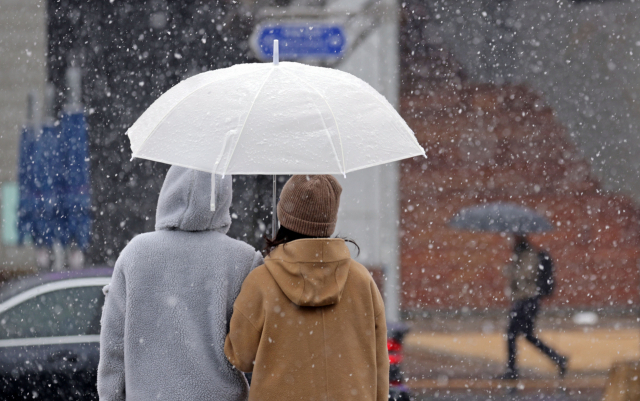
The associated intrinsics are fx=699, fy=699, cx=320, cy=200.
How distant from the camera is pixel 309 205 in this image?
6.95 ft

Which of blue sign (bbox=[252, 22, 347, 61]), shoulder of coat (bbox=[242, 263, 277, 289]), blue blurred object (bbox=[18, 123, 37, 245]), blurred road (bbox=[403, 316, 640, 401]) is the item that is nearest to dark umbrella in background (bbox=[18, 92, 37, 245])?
blue blurred object (bbox=[18, 123, 37, 245])

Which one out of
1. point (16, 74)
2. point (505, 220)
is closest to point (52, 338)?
point (16, 74)

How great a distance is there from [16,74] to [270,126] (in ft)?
22.4

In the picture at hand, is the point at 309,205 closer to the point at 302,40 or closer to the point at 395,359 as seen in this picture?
the point at 395,359

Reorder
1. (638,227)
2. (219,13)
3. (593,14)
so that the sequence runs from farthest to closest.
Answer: (638,227) → (593,14) → (219,13)

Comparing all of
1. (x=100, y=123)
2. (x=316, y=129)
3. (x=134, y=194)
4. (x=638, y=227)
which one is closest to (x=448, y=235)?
(x=638, y=227)

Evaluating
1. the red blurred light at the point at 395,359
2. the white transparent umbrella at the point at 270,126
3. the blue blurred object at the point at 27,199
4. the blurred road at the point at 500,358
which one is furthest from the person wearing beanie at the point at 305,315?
the blue blurred object at the point at 27,199

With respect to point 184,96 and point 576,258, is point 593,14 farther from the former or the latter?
point 184,96

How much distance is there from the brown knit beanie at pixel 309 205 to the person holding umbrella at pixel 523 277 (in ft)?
16.4

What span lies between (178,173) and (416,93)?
6.38 m

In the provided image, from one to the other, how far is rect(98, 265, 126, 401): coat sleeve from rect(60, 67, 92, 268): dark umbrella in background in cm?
587

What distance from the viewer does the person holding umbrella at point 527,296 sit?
673 centimetres

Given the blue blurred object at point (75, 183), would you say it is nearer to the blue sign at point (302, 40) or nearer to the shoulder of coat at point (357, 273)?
the blue sign at point (302, 40)

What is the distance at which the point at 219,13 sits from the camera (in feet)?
25.0
